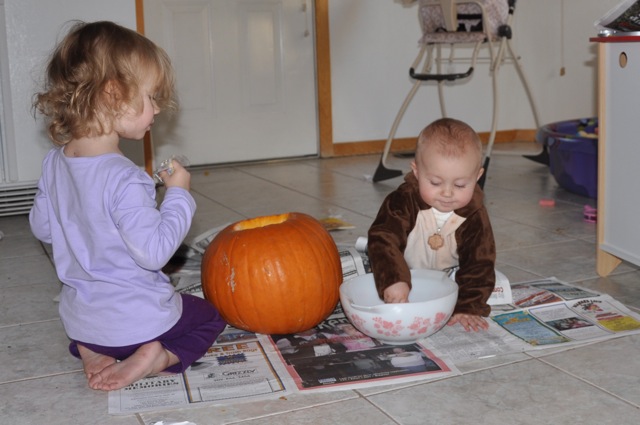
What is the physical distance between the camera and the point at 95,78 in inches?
49.5

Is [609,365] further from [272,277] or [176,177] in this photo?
[176,177]

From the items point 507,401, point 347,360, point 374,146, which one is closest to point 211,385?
point 347,360

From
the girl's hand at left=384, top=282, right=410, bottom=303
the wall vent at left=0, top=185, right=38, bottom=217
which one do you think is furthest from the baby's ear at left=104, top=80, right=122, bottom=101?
the wall vent at left=0, top=185, right=38, bottom=217

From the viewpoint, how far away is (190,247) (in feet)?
6.80

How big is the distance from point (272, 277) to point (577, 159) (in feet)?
5.25

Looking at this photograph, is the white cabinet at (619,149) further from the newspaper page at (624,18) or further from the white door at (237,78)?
the white door at (237,78)

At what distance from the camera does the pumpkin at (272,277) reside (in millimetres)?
1443

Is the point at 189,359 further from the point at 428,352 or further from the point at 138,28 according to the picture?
the point at 138,28

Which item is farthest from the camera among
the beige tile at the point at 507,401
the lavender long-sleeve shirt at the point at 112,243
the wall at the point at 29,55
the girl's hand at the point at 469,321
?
the wall at the point at 29,55

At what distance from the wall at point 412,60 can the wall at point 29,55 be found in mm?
1488

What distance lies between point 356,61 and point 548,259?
217cm

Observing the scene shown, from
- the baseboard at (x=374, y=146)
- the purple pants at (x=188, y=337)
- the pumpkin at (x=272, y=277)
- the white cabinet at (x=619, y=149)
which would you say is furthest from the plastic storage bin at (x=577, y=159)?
the purple pants at (x=188, y=337)

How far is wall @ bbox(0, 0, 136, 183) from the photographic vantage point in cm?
258

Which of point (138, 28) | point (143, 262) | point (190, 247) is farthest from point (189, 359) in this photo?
point (138, 28)
